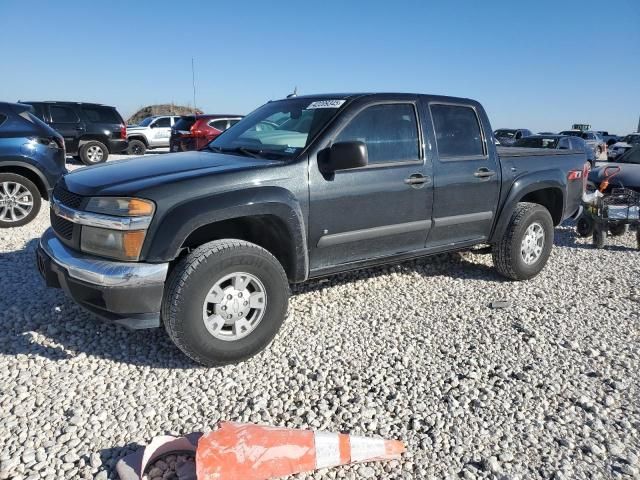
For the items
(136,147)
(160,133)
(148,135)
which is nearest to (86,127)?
(136,147)

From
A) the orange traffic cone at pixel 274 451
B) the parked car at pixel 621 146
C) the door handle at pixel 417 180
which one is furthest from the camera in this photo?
the parked car at pixel 621 146

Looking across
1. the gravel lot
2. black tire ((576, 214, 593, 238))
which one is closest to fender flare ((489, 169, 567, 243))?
the gravel lot

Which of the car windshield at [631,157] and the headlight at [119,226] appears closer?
the headlight at [119,226]

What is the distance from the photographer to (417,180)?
3.93m

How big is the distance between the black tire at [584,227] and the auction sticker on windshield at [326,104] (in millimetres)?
4680

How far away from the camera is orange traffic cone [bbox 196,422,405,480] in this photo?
2.14 m

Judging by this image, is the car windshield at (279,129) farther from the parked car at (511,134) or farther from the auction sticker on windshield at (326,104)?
the parked car at (511,134)

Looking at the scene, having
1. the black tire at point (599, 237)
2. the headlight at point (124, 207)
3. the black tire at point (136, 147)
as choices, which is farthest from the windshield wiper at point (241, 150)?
the black tire at point (136, 147)

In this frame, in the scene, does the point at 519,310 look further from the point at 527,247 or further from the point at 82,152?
the point at 82,152

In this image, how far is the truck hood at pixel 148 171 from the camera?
300 cm

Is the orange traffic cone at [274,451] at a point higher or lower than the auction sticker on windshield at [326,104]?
lower

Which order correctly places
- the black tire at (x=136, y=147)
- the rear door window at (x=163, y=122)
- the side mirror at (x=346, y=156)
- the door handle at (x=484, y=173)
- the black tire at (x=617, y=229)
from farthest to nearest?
1. the rear door window at (x=163, y=122)
2. the black tire at (x=136, y=147)
3. the black tire at (x=617, y=229)
4. the door handle at (x=484, y=173)
5. the side mirror at (x=346, y=156)

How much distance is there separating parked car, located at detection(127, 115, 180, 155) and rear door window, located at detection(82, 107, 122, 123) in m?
4.38

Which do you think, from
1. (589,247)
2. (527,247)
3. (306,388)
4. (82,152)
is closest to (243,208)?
(306,388)
